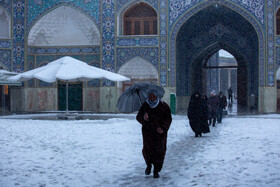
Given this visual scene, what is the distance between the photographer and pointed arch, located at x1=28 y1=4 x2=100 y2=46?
19906 millimetres

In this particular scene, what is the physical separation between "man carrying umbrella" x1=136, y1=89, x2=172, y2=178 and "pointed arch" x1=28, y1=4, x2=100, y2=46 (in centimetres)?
1482

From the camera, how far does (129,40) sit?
60.3 ft

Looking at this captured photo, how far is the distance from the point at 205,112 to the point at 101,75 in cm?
499

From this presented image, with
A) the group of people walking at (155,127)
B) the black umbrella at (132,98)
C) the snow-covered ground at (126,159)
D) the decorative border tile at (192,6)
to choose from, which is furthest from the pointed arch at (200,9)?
the group of people walking at (155,127)

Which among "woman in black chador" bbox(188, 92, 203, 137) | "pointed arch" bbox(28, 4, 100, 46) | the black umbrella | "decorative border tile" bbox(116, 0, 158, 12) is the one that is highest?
"decorative border tile" bbox(116, 0, 158, 12)

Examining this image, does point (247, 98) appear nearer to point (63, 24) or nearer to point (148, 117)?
point (63, 24)

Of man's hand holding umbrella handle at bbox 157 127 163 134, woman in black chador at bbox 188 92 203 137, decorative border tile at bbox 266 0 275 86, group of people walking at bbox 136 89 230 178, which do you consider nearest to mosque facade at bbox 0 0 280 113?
decorative border tile at bbox 266 0 275 86

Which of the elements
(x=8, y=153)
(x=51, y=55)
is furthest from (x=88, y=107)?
(x=8, y=153)

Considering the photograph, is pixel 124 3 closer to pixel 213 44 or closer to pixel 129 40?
pixel 129 40

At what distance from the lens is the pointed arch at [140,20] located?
18.9 meters

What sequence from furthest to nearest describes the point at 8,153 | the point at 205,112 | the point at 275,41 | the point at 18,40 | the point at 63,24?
the point at 63,24 → the point at 18,40 → the point at 275,41 → the point at 205,112 → the point at 8,153

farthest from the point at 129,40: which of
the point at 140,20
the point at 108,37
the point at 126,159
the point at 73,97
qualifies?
the point at 126,159

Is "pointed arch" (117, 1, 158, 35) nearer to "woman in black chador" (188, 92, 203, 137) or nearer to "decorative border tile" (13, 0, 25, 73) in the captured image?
"decorative border tile" (13, 0, 25, 73)

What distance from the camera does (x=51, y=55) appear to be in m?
19.8
